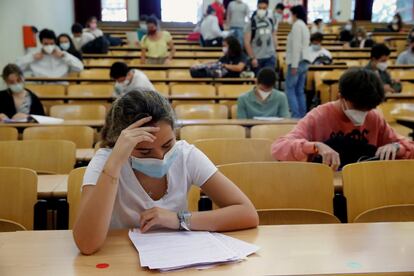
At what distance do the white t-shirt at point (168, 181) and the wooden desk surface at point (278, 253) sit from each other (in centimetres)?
10

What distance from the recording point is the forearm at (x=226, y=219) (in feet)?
5.13

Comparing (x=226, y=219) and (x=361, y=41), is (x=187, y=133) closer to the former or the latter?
(x=226, y=219)

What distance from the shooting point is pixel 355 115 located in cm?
256

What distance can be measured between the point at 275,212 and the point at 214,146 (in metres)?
0.85

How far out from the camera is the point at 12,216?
2.15m

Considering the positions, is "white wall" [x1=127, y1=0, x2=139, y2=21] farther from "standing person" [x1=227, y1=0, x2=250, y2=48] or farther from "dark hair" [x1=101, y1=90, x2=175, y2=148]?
"dark hair" [x1=101, y1=90, x2=175, y2=148]

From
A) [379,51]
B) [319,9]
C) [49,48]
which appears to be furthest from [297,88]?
[319,9]

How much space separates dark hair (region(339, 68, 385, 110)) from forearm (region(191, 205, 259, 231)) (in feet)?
3.68

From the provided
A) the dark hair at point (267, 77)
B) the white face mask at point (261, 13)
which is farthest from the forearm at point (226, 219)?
the white face mask at point (261, 13)

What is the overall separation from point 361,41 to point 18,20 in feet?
23.6

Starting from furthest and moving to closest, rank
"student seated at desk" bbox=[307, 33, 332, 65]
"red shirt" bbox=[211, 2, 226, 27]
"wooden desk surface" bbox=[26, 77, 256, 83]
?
1. "red shirt" bbox=[211, 2, 226, 27]
2. "student seated at desk" bbox=[307, 33, 332, 65]
3. "wooden desk surface" bbox=[26, 77, 256, 83]

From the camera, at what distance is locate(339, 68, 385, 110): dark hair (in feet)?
8.06

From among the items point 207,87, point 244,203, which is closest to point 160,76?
point 207,87

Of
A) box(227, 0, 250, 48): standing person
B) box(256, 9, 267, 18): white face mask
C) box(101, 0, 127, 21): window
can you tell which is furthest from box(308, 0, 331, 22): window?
box(256, 9, 267, 18): white face mask
